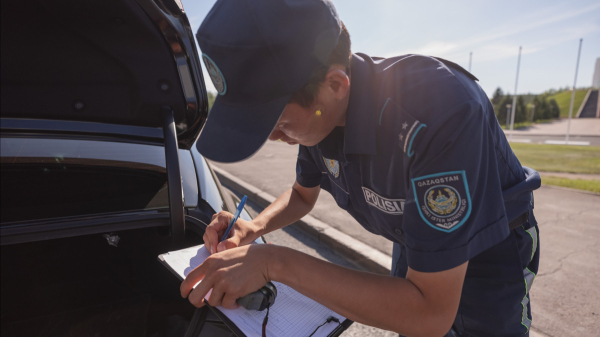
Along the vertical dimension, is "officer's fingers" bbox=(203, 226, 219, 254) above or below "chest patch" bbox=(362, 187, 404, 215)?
below

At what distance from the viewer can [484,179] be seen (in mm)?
817

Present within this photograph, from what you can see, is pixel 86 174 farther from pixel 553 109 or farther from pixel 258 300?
pixel 553 109

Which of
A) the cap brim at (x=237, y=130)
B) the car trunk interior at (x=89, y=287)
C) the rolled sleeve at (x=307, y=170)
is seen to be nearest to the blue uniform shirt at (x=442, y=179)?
the rolled sleeve at (x=307, y=170)

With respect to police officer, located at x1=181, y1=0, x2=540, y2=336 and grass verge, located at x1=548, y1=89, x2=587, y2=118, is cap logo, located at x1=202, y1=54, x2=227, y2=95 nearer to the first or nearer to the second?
police officer, located at x1=181, y1=0, x2=540, y2=336

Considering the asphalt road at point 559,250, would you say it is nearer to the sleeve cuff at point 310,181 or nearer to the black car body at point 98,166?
the sleeve cuff at point 310,181

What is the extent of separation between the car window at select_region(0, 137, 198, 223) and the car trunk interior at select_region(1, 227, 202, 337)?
211 mm

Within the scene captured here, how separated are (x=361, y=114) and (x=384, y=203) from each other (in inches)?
12.0

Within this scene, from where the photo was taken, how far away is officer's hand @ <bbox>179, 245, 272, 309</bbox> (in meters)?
0.85

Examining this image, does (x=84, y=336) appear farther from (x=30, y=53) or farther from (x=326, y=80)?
(x=326, y=80)

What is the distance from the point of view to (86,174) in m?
1.65

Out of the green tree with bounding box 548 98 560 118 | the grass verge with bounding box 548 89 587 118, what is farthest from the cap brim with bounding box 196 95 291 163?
the grass verge with bounding box 548 89 587 118

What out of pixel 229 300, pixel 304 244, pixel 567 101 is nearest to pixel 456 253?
pixel 229 300

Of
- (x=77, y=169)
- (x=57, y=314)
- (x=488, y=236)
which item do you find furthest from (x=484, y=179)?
(x=57, y=314)

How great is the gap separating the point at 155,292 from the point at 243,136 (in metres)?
1.17
